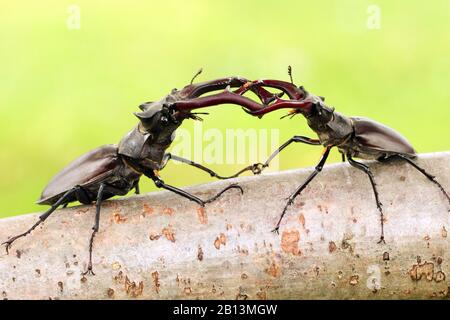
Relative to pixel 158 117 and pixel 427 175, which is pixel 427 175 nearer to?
pixel 427 175

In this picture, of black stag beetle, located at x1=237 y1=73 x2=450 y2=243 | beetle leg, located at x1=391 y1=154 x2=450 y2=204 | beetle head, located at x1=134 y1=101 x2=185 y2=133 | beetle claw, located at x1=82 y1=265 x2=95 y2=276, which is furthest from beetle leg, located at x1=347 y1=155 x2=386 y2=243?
beetle claw, located at x1=82 y1=265 x2=95 y2=276

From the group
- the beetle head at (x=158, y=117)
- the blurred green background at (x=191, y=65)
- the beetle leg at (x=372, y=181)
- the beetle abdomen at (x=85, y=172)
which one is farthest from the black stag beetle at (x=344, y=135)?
the blurred green background at (x=191, y=65)

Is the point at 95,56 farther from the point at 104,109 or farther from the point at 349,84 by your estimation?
the point at 349,84

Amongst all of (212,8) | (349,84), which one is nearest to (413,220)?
(349,84)

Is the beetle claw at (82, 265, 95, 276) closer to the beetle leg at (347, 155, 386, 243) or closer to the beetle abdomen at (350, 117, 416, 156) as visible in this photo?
the beetle leg at (347, 155, 386, 243)

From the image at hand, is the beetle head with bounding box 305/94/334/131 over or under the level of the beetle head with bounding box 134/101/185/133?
over

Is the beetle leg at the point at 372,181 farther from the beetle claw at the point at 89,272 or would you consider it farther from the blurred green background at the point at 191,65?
the blurred green background at the point at 191,65

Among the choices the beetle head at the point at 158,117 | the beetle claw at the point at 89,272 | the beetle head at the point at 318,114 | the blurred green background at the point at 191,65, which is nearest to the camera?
the beetle claw at the point at 89,272
